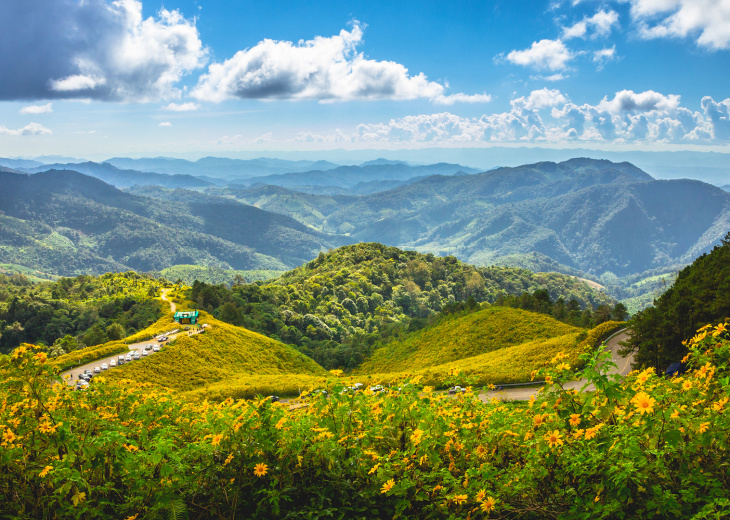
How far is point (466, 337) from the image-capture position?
45.3m

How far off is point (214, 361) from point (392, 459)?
137ft

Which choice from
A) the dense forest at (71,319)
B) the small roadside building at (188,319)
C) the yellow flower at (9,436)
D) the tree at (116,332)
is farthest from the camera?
the dense forest at (71,319)

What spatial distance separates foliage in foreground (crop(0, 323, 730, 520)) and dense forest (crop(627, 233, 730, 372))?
2008 cm

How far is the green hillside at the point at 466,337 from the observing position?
41.4 m

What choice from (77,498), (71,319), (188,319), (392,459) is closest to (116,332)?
(188,319)

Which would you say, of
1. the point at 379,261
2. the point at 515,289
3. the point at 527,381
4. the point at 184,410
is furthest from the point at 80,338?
the point at 515,289

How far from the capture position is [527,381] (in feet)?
87.1

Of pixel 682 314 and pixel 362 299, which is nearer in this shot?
pixel 682 314

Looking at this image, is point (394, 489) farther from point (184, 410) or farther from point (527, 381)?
point (527, 381)

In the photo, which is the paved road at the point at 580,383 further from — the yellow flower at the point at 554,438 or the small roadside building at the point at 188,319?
the small roadside building at the point at 188,319

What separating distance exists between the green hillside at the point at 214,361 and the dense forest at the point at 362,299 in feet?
30.8

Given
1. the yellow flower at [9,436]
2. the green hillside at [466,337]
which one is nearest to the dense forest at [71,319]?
the green hillside at [466,337]

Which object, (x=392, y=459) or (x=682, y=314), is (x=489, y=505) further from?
(x=682, y=314)

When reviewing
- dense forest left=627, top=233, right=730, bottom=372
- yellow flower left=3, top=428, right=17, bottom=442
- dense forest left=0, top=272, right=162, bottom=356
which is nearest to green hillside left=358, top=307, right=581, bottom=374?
dense forest left=627, top=233, right=730, bottom=372
